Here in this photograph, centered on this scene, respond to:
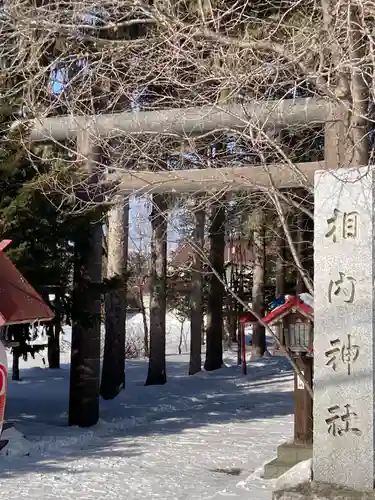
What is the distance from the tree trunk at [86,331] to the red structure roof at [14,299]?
5.17 m

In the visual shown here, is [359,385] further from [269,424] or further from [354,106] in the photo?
[269,424]

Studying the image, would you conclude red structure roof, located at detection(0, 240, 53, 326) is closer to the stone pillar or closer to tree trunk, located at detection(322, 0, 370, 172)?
the stone pillar

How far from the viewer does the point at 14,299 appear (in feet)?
16.6

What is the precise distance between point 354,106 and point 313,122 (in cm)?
149

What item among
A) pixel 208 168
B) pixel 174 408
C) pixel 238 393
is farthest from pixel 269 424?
pixel 208 168

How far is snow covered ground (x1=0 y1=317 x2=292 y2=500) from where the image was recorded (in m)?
7.32

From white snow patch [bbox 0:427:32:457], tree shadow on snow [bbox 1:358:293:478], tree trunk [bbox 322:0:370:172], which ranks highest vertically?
tree trunk [bbox 322:0:370:172]

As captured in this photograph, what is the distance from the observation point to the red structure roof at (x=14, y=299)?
16.1 feet

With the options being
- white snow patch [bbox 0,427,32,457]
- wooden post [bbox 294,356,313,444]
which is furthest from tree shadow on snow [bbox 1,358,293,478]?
wooden post [bbox 294,356,313,444]

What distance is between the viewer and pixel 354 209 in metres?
4.73

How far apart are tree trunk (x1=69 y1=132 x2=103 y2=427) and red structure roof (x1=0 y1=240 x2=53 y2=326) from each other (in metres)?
5.17

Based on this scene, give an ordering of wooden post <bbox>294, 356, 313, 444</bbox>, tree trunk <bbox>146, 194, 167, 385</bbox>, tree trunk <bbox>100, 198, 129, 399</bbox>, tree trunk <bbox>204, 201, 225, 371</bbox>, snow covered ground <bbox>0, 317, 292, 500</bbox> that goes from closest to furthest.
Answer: snow covered ground <bbox>0, 317, 292, 500</bbox> < wooden post <bbox>294, 356, 313, 444</bbox> < tree trunk <bbox>100, 198, 129, 399</bbox> < tree trunk <bbox>146, 194, 167, 385</bbox> < tree trunk <bbox>204, 201, 225, 371</bbox>

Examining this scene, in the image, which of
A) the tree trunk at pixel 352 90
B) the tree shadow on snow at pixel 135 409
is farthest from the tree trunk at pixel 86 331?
the tree trunk at pixel 352 90

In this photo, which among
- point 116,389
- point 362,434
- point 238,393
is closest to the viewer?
point 362,434
